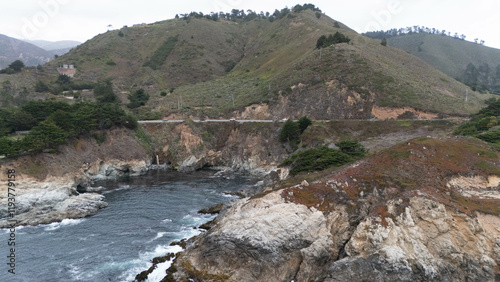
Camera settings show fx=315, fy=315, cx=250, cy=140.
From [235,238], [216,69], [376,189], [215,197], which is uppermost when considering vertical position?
[216,69]

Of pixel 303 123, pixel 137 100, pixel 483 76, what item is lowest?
pixel 303 123

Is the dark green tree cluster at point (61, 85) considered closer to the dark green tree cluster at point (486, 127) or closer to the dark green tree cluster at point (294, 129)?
the dark green tree cluster at point (294, 129)

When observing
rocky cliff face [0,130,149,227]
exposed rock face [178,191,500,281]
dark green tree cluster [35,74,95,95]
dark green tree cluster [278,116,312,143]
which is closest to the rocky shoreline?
rocky cliff face [0,130,149,227]

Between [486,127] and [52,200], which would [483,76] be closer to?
[486,127]

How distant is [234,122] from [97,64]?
89.4 metres

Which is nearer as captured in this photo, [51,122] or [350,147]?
[350,147]

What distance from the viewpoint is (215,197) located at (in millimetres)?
49969

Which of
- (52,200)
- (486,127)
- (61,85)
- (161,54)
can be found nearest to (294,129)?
(486,127)

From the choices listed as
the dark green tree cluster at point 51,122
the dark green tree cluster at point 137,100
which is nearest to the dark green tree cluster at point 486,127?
the dark green tree cluster at point 51,122

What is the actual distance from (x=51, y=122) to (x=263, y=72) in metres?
73.1

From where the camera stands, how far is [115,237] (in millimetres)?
35594

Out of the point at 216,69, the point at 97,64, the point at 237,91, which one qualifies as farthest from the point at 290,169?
the point at 97,64

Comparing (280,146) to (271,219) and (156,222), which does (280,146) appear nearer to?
(156,222)

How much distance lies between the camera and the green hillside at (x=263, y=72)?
78.4m
